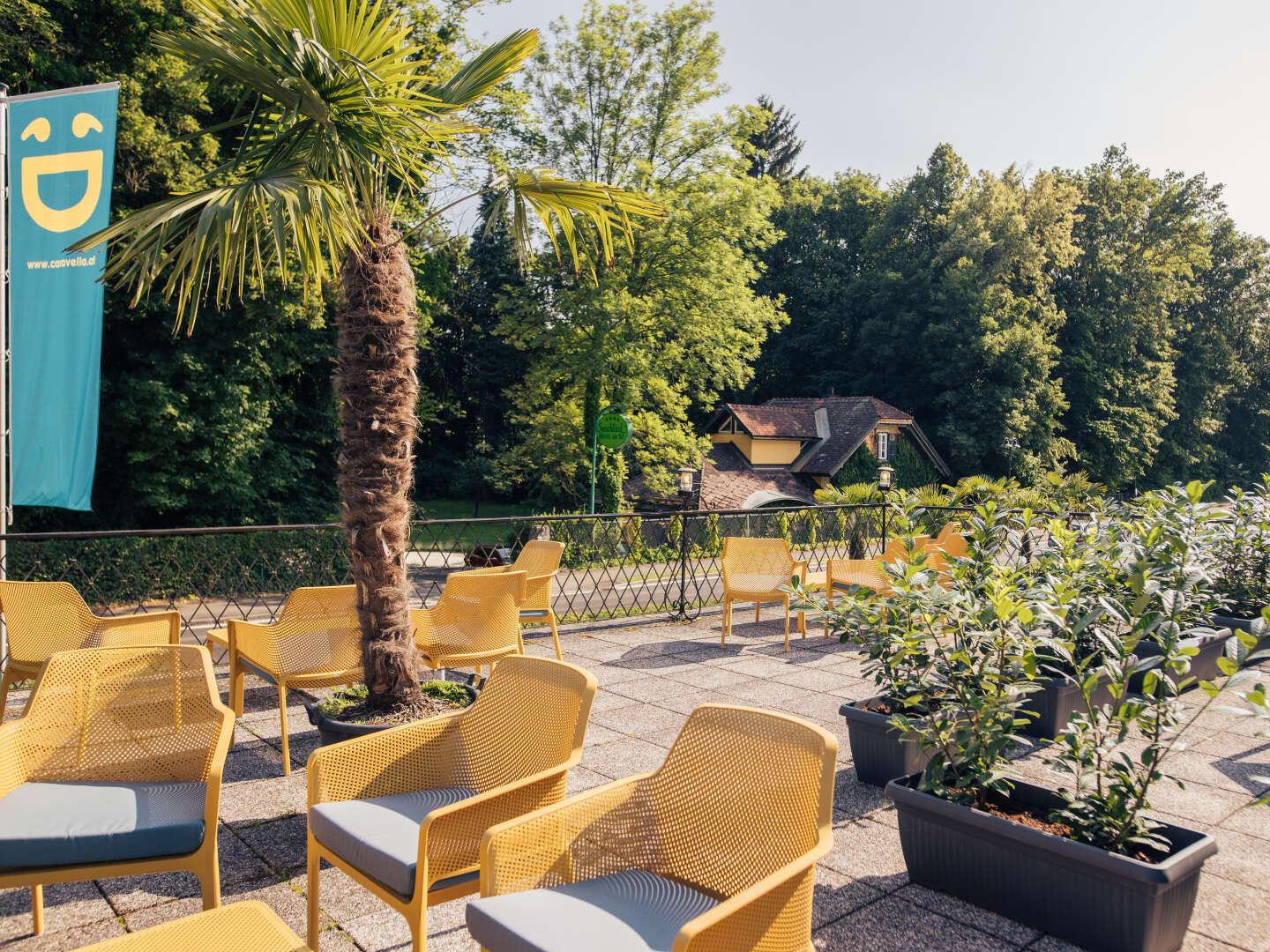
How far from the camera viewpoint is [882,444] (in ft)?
121

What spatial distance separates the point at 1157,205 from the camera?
44.0 m

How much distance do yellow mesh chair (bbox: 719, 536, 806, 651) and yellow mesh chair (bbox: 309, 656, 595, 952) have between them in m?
4.61

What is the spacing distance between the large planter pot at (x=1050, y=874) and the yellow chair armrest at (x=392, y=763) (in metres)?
1.65

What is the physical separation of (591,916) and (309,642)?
9.41 feet

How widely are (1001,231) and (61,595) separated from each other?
40.7 meters

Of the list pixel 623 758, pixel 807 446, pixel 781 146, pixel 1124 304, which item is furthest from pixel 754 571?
pixel 781 146

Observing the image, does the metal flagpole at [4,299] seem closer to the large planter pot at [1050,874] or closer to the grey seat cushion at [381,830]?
the grey seat cushion at [381,830]

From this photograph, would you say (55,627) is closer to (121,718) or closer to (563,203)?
(121,718)

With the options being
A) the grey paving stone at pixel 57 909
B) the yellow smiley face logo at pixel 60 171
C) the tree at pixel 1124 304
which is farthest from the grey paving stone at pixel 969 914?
the tree at pixel 1124 304

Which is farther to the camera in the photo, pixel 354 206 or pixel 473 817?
pixel 354 206

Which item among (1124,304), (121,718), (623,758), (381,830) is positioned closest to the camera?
(381,830)

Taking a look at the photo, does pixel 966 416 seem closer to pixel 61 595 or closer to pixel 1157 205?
pixel 1157 205

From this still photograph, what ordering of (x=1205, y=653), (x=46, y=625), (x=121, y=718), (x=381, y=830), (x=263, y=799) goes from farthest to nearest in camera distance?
1. (x=1205, y=653)
2. (x=46, y=625)
3. (x=263, y=799)
4. (x=121, y=718)
5. (x=381, y=830)

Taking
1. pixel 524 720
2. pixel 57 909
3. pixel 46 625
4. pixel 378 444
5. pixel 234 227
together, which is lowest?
pixel 57 909
